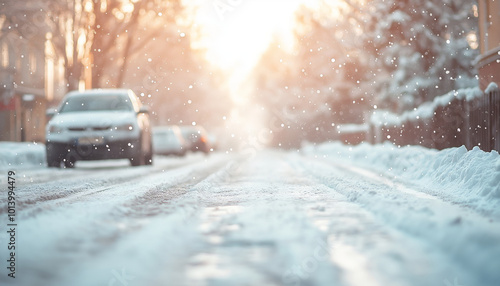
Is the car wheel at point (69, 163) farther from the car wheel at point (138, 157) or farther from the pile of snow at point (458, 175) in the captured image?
the pile of snow at point (458, 175)

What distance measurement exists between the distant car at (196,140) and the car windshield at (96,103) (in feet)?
54.9

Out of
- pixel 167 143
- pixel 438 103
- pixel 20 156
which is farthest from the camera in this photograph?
pixel 167 143

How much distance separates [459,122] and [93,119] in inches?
302

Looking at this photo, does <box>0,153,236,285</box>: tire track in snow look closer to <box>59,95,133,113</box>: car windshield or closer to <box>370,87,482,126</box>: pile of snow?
<box>370,87,482,126</box>: pile of snow

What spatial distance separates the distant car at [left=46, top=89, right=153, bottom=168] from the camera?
1512 cm

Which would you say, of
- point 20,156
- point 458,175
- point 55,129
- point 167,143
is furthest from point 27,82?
point 458,175

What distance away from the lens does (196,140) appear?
34219 millimetres

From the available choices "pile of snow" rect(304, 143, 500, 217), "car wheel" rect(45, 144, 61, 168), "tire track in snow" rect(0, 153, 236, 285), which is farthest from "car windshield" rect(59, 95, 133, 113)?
"tire track in snow" rect(0, 153, 236, 285)

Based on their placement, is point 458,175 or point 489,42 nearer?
point 458,175

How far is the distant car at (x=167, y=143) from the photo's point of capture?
27.7 m

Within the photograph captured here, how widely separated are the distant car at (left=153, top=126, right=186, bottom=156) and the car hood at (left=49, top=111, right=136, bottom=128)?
11670 mm

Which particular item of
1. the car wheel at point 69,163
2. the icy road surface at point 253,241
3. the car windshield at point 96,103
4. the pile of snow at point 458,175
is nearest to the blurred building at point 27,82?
the car windshield at point 96,103

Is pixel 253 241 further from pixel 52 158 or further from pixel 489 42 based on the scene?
pixel 489 42

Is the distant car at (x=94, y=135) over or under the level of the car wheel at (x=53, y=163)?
over
